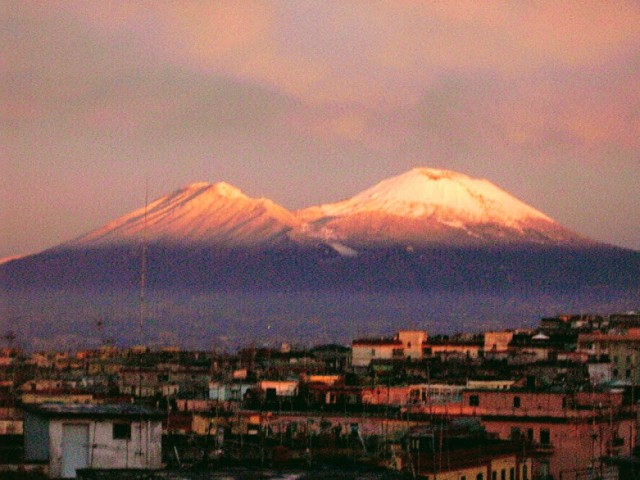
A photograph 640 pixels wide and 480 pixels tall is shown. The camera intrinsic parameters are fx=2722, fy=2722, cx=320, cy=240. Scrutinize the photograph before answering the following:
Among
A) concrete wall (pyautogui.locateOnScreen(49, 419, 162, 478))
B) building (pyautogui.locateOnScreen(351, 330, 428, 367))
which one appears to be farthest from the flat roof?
building (pyautogui.locateOnScreen(351, 330, 428, 367))

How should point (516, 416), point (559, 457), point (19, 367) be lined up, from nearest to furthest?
point (559, 457)
point (516, 416)
point (19, 367)

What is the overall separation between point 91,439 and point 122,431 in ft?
1.88

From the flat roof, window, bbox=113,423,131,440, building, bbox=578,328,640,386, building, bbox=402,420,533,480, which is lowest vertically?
building, bbox=402,420,533,480

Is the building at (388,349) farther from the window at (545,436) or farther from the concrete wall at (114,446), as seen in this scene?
the concrete wall at (114,446)

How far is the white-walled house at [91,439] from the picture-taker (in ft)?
102

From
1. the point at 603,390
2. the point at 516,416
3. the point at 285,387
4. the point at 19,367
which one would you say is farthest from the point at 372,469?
the point at 19,367

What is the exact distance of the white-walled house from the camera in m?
31.1

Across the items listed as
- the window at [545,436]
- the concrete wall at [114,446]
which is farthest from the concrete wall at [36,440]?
the window at [545,436]

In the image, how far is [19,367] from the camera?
278 feet

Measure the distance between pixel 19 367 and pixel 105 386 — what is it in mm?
14503

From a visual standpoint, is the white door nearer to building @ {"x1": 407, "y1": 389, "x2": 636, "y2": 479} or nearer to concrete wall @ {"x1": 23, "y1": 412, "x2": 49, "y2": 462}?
concrete wall @ {"x1": 23, "y1": 412, "x2": 49, "y2": 462}

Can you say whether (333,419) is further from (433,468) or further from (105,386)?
(105,386)

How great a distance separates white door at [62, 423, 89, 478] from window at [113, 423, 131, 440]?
0.39 metres

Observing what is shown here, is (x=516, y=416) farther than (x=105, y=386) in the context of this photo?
No
